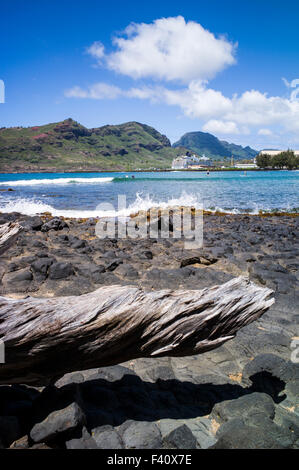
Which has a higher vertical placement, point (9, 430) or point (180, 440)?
point (9, 430)

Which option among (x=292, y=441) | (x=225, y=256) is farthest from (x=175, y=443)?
(x=225, y=256)

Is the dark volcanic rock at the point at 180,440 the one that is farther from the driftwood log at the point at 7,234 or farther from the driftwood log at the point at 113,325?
the driftwood log at the point at 7,234

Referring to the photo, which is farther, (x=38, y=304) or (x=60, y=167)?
(x=60, y=167)

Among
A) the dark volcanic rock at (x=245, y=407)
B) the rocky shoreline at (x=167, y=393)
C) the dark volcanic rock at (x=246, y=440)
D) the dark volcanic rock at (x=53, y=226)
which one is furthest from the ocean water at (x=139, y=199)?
the dark volcanic rock at (x=246, y=440)

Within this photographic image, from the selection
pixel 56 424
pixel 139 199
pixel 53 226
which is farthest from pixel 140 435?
pixel 139 199

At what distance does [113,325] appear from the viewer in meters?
2.56

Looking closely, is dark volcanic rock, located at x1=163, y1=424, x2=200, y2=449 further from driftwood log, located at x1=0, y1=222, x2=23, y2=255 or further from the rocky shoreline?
driftwood log, located at x1=0, y1=222, x2=23, y2=255

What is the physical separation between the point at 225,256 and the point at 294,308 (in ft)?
10.5

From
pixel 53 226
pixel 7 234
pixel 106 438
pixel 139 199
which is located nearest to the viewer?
pixel 106 438

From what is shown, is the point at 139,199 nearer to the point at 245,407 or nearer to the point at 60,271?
the point at 60,271

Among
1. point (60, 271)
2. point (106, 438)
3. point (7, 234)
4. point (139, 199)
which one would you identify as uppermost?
point (139, 199)

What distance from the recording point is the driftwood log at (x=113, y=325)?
7.82 ft

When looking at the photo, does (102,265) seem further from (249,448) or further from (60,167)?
(60,167)

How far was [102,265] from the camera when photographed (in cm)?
747
